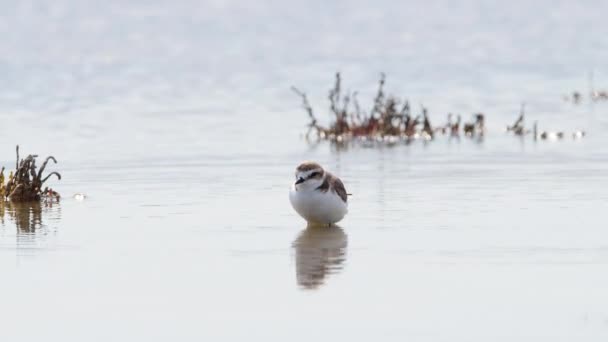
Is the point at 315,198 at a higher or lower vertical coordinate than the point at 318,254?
higher

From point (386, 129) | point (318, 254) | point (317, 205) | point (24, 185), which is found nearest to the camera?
point (318, 254)

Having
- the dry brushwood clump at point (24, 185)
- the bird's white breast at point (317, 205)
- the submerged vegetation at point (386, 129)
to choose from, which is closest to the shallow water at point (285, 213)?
the bird's white breast at point (317, 205)

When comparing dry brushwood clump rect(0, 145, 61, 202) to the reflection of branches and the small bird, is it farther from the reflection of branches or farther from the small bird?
the small bird

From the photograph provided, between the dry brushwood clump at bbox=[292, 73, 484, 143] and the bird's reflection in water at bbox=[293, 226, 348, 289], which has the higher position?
the dry brushwood clump at bbox=[292, 73, 484, 143]

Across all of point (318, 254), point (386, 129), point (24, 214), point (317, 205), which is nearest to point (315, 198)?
point (317, 205)

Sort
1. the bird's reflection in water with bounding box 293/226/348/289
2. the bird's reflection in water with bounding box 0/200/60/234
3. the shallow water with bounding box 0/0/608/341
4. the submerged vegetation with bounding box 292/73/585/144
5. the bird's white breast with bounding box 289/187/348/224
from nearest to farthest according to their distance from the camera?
1. the shallow water with bounding box 0/0/608/341
2. the bird's reflection in water with bounding box 293/226/348/289
3. the bird's white breast with bounding box 289/187/348/224
4. the bird's reflection in water with bounding box 0/200/60/234
5. the submerged vegetation with bounding box 292/73/585/144

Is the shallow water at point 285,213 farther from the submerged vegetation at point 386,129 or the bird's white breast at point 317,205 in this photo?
the submerged vegetation at point 386,129

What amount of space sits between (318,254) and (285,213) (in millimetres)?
2842

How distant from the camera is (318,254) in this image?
528 inches

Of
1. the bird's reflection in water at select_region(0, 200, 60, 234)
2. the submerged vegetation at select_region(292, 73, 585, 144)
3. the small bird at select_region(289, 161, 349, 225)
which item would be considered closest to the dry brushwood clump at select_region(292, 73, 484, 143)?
the submerged vegetation at select_region(292, 73, 585, 144)

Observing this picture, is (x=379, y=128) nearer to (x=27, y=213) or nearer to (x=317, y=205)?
(x=27, y=213)

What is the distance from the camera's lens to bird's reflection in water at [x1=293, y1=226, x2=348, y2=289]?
39.9 feet

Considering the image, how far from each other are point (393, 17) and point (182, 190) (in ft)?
139

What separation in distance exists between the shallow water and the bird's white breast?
0.22 meters
